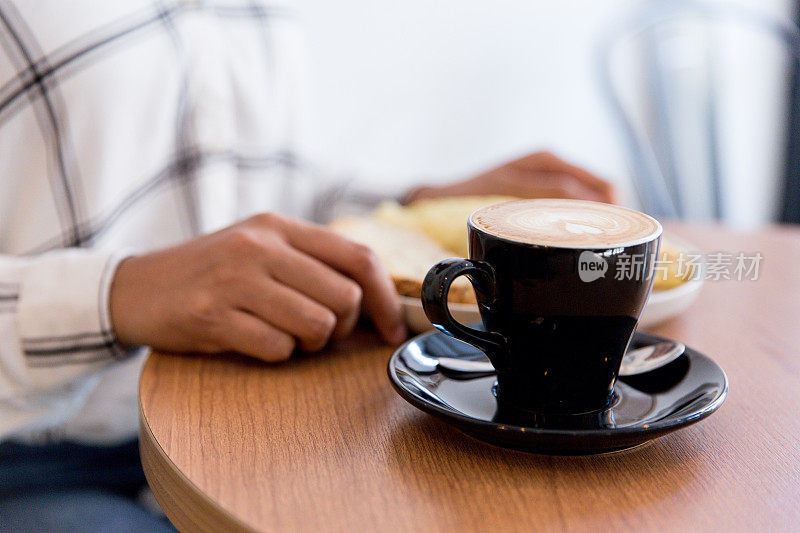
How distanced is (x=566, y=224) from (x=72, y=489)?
458 mm

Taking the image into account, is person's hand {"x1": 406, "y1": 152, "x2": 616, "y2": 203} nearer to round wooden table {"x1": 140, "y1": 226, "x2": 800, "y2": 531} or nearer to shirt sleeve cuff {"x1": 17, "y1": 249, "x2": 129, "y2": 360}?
round wooden table {"x1": 140, "y1": 226, "x2": 800, "y2": 531}

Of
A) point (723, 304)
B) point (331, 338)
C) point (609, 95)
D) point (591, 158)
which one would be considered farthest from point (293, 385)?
point (591, 158)

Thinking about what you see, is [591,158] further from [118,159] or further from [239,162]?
[118,159]

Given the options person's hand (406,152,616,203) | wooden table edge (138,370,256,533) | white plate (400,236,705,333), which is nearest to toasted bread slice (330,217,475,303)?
white plate (400,236,705,333)

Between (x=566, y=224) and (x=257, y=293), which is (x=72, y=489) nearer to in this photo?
(x=257, y=293)

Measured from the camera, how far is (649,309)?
492mm

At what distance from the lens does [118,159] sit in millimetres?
700

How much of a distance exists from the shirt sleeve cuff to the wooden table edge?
0.15 metres

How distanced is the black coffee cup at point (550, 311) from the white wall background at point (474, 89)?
94 centimetres

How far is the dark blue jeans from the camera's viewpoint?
50 cm

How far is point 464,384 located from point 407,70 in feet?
3.80

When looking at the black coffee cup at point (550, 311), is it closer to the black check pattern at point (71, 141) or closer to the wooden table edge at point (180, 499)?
the wooden table edge at point (180, 499)

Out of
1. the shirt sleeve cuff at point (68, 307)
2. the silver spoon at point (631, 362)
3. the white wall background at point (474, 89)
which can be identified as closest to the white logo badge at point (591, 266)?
the silver spoon at point (631, 362)

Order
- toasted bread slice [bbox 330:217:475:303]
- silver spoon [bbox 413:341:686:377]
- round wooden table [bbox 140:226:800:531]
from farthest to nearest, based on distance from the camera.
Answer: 1. toasted bread slice [bbox 330:217:475:303]
2. silver spoon [bbox 413:341:686:377]
3. round wooden table [bbox 140:226:800:531]
